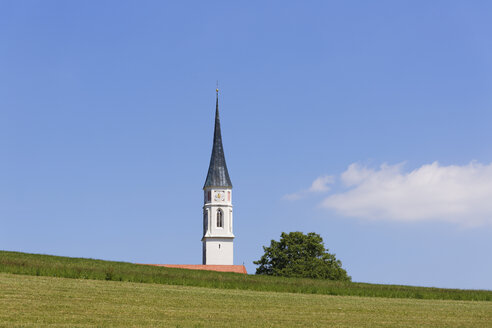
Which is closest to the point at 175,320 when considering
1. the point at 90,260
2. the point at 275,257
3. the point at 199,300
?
the point at 199,300

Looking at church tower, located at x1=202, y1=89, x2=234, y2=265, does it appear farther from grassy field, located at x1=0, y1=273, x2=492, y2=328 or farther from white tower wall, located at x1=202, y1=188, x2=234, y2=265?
grassy field, located at x1=0, y1=273, x2=492, y2=328

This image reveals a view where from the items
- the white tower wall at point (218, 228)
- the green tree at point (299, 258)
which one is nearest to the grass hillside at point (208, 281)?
the green tree at point (299, 258)

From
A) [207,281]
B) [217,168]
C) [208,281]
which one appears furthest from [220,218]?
[207,281]

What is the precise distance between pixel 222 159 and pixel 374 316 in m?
98.2

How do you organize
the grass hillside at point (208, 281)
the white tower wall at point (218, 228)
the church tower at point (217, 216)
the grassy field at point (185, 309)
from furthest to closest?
the church tower at point (217, 216), the white tower wall at point (218, 228), the grass hillside at point (208, 281), the grassy field at point (185, 309)

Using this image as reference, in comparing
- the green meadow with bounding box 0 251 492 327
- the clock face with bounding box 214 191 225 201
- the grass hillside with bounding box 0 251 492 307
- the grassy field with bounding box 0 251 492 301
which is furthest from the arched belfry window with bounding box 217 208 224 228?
the green meadow with bounding box 0 251 492 327

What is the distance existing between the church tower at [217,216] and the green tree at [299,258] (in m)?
34.8

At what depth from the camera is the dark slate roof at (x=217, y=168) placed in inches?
4786

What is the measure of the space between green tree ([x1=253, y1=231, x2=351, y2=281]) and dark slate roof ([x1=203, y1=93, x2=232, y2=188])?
38293 millimetres

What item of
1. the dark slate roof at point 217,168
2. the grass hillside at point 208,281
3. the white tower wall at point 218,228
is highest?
the dark slate roof at point 217,168

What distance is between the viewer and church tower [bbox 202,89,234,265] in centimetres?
11912

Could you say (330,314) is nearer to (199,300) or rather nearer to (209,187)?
(199,300)

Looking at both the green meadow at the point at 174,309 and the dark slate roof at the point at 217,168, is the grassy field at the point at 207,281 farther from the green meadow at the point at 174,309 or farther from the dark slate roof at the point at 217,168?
the dark slate roof at the point at 217,168

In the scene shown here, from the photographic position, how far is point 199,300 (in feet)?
94.7
